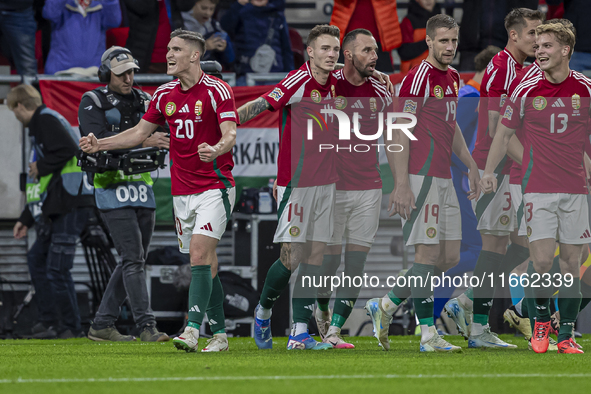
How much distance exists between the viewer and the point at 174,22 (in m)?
10.3

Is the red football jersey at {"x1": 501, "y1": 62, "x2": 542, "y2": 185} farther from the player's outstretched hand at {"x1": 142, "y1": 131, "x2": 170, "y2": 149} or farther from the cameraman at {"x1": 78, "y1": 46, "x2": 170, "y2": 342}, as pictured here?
the cameraman at {"x1": 78, "y1": 46, "x2": 170, "y2": 342}

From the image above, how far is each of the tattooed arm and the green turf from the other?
1.62 m

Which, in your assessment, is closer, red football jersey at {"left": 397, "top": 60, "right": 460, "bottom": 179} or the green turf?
the green turf

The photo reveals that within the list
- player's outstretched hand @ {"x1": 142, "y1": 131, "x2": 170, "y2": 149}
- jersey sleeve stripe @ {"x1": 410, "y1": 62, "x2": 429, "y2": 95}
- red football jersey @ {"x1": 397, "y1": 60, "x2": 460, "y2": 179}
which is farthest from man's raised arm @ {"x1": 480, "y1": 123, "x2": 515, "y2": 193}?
player's outstretched hand @ {"x1": 142, "y1": 131, "x2": 170, "y2": 149}

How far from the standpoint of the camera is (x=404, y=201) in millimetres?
5871

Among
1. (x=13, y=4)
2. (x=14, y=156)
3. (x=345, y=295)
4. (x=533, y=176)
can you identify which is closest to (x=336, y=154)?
(x=345, y=295)

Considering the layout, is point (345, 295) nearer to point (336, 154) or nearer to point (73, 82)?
point (336, 154)

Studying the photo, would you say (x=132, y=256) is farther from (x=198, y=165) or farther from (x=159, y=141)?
(x=198, y=165)

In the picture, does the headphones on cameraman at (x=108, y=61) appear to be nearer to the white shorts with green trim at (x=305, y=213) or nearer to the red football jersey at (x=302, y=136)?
the red football jersey at (x=302, y=136)

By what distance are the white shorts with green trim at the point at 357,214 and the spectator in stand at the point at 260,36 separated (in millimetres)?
4140

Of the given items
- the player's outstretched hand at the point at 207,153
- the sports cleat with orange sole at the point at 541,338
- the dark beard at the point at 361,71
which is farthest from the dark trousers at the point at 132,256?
the sports cleat with orange sole at the point at 541,338

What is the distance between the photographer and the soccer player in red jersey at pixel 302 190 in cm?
610

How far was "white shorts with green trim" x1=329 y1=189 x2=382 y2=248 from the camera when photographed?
6465 millimetres

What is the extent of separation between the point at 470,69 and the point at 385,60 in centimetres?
106
